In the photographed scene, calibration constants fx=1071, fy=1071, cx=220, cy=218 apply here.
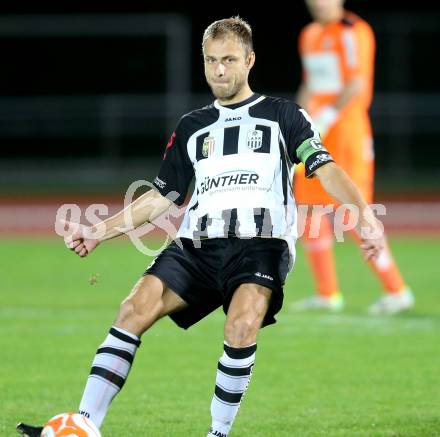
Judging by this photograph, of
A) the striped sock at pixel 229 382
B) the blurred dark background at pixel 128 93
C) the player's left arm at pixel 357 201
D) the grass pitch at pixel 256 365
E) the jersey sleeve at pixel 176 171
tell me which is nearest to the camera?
the player's left arm at pixel 357 201

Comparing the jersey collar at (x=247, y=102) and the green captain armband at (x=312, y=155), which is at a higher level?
the jersey collar at (x=247, y=102)

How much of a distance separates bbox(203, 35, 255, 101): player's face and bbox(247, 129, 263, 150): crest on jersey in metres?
0.25

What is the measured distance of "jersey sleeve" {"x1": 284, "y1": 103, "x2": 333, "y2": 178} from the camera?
5.23 metres

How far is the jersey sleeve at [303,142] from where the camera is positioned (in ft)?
17.1

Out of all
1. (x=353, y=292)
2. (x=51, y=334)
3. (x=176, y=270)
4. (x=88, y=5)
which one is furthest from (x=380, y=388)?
(x=88, y=5)

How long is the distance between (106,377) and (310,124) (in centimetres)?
162

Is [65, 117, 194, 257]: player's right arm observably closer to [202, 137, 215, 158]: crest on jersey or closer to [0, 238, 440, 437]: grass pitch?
[202, 137, 215, 158]: crest on jersey

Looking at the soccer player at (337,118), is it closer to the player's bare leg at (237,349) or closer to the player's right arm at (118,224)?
the player's right arm at (118,224)

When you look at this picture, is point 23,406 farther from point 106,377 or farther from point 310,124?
point 310,124

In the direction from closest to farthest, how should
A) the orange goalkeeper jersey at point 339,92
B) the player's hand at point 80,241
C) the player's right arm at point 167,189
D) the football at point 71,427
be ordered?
the football at point 71,427
the player's hand at point 80,241
the player's right arm at point 167,189
the orange goalkeeper jersey at point 339,92

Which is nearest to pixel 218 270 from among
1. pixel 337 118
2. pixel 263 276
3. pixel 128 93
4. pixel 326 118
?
pixel 263 276

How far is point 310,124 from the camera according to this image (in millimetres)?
5391

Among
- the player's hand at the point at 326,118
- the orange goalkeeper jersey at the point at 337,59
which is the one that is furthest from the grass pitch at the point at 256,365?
the orange goalkeeper jersey at the point at 337,59

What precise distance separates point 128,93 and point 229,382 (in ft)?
64.9
